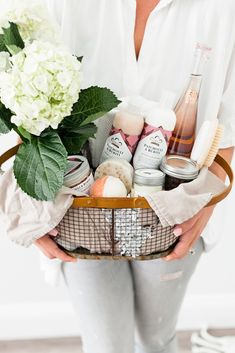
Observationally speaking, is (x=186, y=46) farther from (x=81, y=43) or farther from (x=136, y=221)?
(x=136, y=221)

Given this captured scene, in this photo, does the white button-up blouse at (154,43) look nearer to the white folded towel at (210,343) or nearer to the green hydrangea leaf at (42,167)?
the green hydrangea leaf at (42,167)

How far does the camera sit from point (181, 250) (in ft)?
2.89

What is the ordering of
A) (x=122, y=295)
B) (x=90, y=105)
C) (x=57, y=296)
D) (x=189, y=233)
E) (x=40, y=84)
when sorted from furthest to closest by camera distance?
(x=57, y=296) < (x=122, y=295) < (x=189, y=233) < (x=90, y=105) < (x=40, y=84)

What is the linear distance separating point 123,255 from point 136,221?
75mm

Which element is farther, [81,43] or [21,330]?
[21,330]

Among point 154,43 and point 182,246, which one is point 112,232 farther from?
point 154,43

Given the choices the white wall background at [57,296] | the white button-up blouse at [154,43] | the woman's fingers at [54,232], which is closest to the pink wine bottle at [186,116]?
the white button-up blouse at [154,43]

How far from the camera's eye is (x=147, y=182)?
2.55 ft

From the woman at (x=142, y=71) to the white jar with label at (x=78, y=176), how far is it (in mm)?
125

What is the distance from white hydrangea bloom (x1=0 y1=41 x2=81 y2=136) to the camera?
25.2 inches

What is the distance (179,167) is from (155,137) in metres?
0.07

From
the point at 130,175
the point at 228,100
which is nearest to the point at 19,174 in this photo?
the point at 130,175

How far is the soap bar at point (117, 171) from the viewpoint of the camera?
0.80m

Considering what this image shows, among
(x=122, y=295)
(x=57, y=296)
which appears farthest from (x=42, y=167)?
(x=57, y=296)
